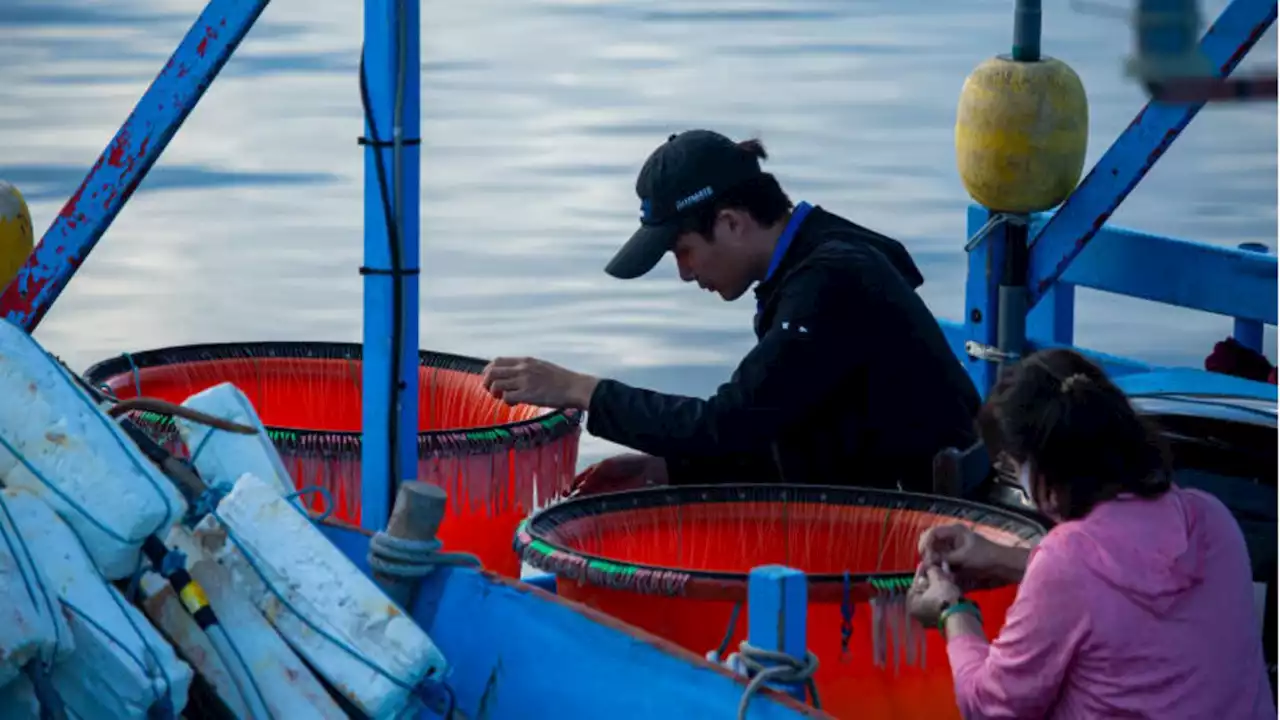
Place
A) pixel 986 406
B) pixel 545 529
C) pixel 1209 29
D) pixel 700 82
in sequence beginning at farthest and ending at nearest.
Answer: pixel 700 82
pixel 1209 29
pixel 545 529
pixel 986 406

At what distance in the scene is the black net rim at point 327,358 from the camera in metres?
3.34

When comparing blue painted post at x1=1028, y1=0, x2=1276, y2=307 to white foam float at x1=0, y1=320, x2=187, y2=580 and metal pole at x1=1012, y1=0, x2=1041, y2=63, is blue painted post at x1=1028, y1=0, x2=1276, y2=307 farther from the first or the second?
white foam float at x1=0, y1=320, x2=187, y2=580

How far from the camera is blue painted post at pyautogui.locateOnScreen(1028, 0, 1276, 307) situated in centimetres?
416

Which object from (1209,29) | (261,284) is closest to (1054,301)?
(1209,29)

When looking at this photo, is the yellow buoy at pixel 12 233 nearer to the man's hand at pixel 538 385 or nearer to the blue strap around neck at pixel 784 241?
the man's hand at pixel 538 385

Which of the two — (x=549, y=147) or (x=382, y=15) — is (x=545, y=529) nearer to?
(x=382, y=15)

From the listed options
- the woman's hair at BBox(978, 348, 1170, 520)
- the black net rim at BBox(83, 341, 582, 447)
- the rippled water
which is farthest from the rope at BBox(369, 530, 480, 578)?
the rippled water

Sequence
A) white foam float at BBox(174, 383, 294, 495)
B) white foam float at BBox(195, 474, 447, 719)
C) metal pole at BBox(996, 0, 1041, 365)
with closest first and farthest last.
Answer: white foam float at BBox(195, 474, 447, 719) → white foam float at BBox(174, 383, 294, 495) → metal pole at BBox(996, 0, 1041, 365)

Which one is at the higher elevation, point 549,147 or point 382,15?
point 382,15

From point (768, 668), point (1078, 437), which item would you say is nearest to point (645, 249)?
point (1078, 437)

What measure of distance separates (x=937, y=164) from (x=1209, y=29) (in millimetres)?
5407

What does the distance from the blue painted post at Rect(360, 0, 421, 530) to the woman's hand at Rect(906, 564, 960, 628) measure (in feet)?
2.52

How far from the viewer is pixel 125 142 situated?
3537 millimetres

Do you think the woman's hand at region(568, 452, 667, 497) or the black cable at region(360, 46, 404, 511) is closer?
the black cable at region(360, 46, 404, 511)
